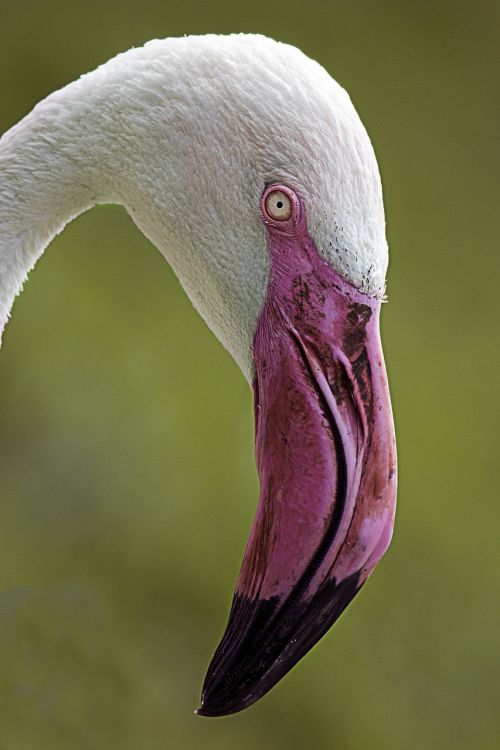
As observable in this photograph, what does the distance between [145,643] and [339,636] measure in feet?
1.63

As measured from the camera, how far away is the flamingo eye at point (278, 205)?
815 mm

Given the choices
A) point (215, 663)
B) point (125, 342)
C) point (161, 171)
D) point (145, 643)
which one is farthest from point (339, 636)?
point (161, 171)

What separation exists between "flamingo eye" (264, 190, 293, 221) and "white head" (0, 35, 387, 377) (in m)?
0.01

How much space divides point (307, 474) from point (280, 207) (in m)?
0.23

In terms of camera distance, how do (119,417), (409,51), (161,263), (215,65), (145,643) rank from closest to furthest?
1. (215,65)
2. (145,643)
3. (119,417)
4. (161,263)
5. (409,51)

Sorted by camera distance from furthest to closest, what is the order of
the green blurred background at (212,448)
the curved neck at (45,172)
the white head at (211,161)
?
the green blurred background at (212,448), the curved neck at (45,172), the white head at (211,161)

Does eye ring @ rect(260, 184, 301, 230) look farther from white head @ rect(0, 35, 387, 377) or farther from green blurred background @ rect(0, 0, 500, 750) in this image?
green blurred background @ rect(0, 0, 500, 750)

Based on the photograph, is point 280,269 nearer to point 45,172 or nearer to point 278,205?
point 278,205

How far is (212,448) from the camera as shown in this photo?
261 centimetres

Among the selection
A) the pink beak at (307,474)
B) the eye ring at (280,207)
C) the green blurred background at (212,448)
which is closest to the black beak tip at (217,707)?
the pink beak at (307,474)

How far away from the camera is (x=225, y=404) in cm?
266

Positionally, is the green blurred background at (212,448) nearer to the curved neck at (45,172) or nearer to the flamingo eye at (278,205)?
the curved neck at (45,172)

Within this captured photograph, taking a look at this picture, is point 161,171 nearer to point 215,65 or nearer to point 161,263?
point 215,65

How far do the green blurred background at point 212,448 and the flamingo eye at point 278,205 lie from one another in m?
1.60
